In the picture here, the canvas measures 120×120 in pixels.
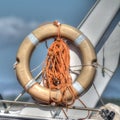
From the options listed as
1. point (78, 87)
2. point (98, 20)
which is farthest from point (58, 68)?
point (98, 20)

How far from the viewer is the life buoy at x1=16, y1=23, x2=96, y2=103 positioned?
21.5ft

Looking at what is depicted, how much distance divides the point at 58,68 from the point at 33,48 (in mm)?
346

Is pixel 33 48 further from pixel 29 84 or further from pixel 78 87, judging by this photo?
pixel 78 87

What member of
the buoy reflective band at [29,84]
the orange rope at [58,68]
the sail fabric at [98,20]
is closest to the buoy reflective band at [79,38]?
the orange rope at [58,68]

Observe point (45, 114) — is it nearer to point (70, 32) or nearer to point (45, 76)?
point (45, 76)

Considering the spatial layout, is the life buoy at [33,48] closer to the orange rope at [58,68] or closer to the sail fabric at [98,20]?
the orange rope at [58,68]

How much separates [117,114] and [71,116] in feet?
4.31

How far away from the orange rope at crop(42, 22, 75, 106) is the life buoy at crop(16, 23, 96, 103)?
0.07 meters

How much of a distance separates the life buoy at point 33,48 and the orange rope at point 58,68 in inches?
2.6

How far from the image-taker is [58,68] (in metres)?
6.71

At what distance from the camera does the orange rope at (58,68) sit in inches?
261

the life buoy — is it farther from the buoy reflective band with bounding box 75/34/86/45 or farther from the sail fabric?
the sail fabric

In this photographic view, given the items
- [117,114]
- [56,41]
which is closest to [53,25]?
[56,41]

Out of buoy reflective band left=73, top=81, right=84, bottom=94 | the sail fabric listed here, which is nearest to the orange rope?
buoy reflective band left=73, top=81, right=84, bottom=94
